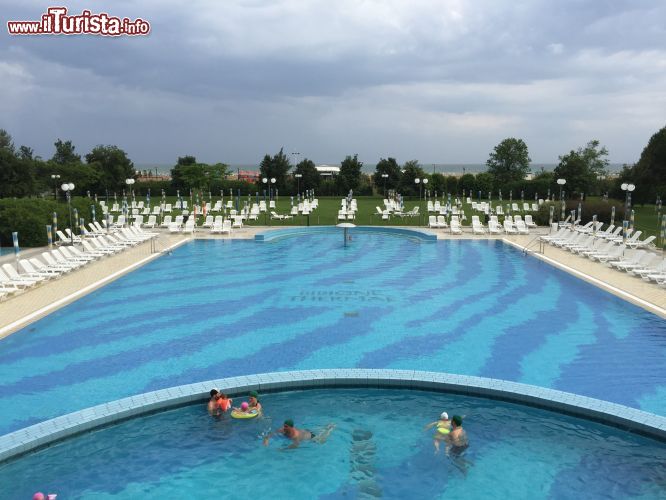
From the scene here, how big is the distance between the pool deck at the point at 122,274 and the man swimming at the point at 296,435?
17.6 feet

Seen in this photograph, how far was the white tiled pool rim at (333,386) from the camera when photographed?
20.7ft

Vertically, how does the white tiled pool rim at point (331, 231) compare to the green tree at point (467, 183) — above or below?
below

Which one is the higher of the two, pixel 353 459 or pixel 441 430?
pixel 441 430

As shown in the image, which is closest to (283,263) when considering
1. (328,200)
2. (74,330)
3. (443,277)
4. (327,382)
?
(443,277)

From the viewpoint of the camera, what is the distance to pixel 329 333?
998cm

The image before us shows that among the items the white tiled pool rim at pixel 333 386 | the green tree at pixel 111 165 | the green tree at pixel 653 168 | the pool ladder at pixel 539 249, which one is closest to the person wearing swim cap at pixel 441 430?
the white tiled pool rim at pixel 333 386

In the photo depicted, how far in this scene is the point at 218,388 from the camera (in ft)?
24.1

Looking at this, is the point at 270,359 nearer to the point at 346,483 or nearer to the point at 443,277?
the point at 346,483

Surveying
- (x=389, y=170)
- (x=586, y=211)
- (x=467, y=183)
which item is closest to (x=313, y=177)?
(x=389, y=170)

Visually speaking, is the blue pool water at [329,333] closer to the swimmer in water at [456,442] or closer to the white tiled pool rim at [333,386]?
the white tiled pool rim at [333,386]

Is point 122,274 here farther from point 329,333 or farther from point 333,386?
point 333,386

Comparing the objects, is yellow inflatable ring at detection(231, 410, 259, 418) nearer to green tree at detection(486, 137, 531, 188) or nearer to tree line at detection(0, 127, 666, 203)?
tree line at detection(0, 127, 666, 203)

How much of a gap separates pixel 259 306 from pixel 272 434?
17.5 feet

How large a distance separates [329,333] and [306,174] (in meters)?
34.8
